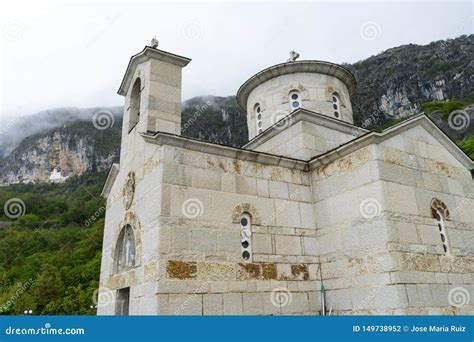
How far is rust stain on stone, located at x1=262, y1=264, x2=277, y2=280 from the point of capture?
7022 millimetres

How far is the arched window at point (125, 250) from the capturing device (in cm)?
765

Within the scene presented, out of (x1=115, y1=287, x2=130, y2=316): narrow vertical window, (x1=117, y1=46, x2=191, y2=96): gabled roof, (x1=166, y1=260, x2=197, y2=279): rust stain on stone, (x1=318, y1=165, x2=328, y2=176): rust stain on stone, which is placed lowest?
(x1=115, y1=287, x2=130, y2=316): narrow vertical window

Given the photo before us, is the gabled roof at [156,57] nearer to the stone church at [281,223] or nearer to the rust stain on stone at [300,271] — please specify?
the stone church at [281,223]

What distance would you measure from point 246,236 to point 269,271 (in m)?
0.80

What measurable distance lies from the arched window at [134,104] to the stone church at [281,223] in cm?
4

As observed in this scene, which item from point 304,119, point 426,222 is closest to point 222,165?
point 304,119

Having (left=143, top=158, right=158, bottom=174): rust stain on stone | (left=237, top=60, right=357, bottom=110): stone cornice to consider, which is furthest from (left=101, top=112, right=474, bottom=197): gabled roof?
(left=237, top=60, right=357, bottom=110): stone cornice

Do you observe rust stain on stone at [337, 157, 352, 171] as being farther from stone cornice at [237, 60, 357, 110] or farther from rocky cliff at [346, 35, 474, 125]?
rocky cliff at [346, 35, 474, 125]

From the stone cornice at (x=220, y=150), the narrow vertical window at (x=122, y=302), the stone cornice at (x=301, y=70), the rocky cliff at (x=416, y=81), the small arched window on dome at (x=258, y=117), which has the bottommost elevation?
the narrow vertical window at (x=122, y=302)

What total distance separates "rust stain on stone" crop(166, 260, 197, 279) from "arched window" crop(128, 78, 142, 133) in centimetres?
404

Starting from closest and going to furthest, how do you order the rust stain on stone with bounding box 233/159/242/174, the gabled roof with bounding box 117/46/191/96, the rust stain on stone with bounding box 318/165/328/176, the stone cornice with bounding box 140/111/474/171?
the stone cornice with bounding box 140/111/474/171 < the rust stain on stone with bounding box 233/159/242/174 < the gabled roof with bounding box 117/46/191/96 < the rust stain on stone with bounding box 318/165/328/176

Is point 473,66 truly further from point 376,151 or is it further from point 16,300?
point 16,300

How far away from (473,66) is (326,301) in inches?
2440

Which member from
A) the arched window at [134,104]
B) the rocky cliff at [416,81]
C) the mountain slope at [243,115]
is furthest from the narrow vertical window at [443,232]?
the rocky cliff at [416,81]
